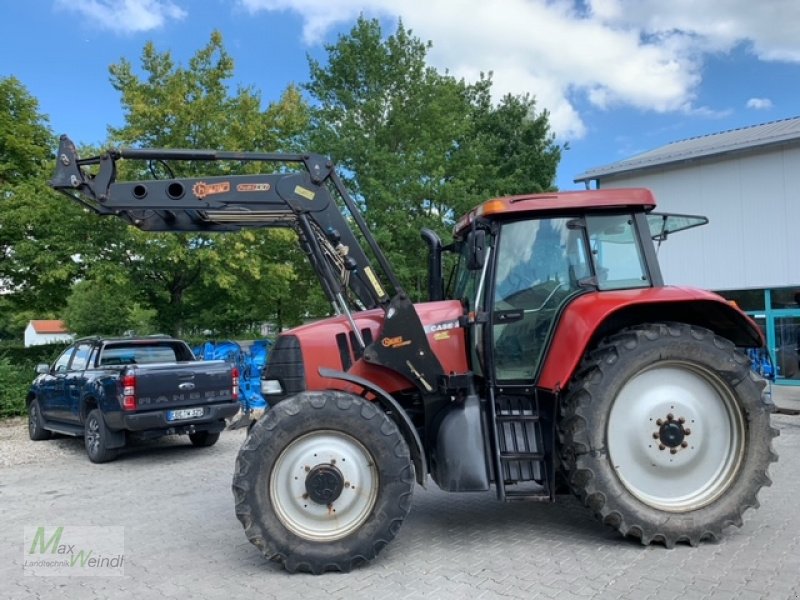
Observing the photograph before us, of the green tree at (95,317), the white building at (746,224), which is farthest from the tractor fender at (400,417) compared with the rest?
the green tree at (95,317)

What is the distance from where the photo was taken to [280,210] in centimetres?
510

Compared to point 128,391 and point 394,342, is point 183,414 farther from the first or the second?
point 394,342

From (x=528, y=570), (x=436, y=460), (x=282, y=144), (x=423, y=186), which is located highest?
(x=282, y=144)

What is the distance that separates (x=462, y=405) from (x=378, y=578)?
1413 millimetres

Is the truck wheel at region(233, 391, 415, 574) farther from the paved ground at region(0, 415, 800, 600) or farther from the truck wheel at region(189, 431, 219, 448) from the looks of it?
the truck wheel at region(189, 431, 219, 448)

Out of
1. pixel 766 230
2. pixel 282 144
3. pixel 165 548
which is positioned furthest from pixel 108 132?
pixel 766 230

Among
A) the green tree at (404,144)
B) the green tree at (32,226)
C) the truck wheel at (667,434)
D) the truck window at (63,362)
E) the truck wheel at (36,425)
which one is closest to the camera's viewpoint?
the truck wheel at (667,434)

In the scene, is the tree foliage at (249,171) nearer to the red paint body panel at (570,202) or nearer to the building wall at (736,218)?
the building wall at (736,218)

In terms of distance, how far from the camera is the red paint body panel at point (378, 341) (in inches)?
197

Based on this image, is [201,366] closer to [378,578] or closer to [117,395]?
[117,395]

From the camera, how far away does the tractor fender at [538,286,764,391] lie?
4.77m

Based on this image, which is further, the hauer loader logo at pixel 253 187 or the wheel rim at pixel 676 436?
the hauer loader logo at pixel 253 187

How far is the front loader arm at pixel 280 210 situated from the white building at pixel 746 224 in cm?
1439

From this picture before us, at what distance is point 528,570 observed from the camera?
4414 millimetres
